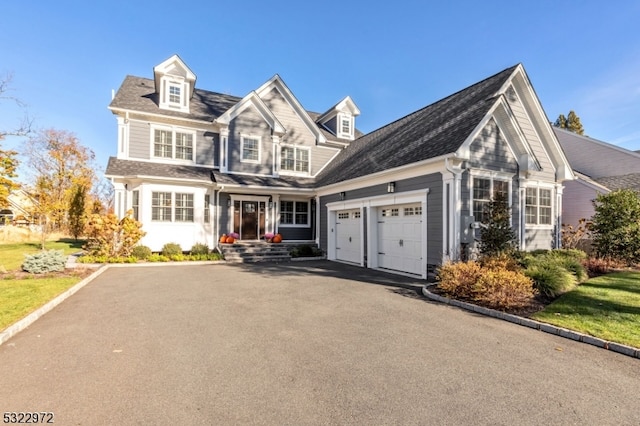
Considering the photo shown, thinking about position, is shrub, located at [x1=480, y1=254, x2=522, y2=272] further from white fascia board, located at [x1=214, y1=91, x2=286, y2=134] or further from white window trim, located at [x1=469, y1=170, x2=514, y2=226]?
white fascia board, located at [x1=214, y1=91, x2=286, y2=134]

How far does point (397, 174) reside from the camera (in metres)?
11.6

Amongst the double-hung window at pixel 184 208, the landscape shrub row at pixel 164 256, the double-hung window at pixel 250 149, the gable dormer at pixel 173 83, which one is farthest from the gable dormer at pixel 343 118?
the landscape shrub row at pixel 164 256

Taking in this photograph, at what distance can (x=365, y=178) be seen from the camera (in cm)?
1294

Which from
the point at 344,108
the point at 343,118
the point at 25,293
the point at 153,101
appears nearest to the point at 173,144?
the point at 153,101

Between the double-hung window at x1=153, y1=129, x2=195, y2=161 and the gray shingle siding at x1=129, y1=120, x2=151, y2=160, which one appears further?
the double-hung window at x1=153, y1=129, x2=195, y2=161

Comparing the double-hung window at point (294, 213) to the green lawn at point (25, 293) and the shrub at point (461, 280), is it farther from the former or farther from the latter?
the shrub at point (461, 280)

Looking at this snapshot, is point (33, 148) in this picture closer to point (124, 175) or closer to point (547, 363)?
point (124, 175)

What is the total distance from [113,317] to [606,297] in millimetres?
10397

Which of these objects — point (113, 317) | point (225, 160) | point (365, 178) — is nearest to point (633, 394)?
point (113, 317)

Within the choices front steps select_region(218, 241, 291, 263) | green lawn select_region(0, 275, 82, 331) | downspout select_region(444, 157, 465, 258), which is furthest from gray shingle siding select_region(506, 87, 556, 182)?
green lawn select_region(0, 275, 82, 331)

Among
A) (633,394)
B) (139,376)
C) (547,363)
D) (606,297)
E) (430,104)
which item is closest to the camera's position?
(633,394)

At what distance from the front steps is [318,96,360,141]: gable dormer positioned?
9768 mm

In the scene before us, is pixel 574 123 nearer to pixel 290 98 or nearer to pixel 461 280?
pixel 290 98

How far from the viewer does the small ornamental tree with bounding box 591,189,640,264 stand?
11.2 m
